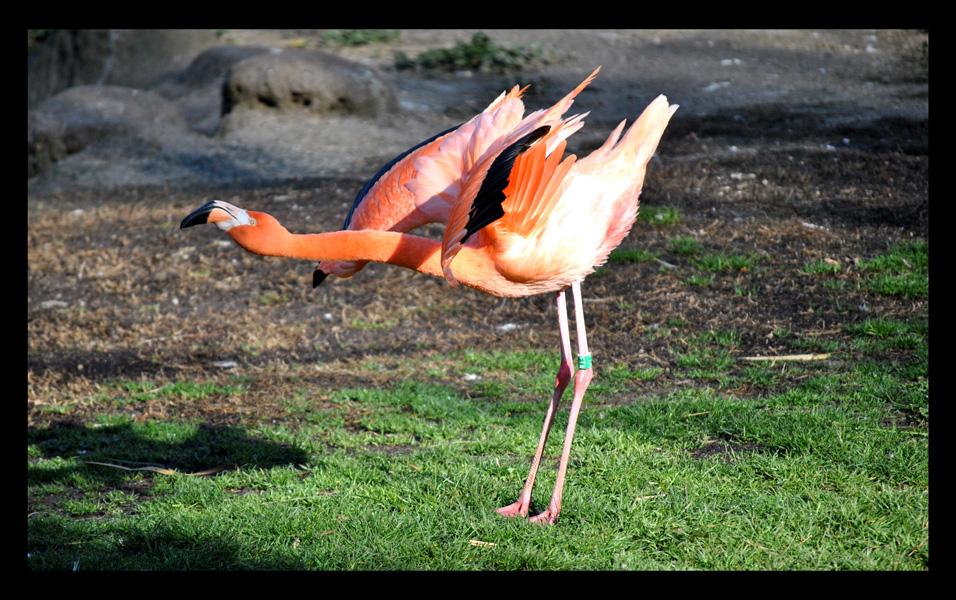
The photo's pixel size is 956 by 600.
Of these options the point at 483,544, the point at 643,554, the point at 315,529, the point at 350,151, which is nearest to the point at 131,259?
the point at 350,151

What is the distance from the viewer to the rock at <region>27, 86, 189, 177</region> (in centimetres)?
1036

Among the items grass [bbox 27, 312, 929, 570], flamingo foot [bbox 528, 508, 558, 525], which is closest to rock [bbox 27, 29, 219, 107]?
grass [bbox 27, 312, 929, 570]

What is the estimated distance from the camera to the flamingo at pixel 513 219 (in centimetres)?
295

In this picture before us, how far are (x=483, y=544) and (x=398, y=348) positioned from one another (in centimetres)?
→ 281

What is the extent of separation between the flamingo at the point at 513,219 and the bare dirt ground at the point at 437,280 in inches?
65.3

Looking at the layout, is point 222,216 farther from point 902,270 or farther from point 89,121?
point 89,121

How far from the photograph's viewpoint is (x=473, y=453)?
413cm

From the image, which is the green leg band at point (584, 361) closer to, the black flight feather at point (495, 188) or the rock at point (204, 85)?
the black flight feather at point (495, 188)

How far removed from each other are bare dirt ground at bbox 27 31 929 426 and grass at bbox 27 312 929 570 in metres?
0.30

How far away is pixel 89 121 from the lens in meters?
10.5

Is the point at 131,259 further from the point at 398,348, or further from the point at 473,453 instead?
the point at 473,453

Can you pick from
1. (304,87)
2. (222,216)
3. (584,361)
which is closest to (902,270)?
(584,361)

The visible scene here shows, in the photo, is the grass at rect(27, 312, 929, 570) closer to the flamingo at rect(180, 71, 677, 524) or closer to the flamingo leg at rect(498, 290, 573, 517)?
the flamingo leg at rect(498, 290, 573, 517)

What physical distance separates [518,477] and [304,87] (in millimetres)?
7966
